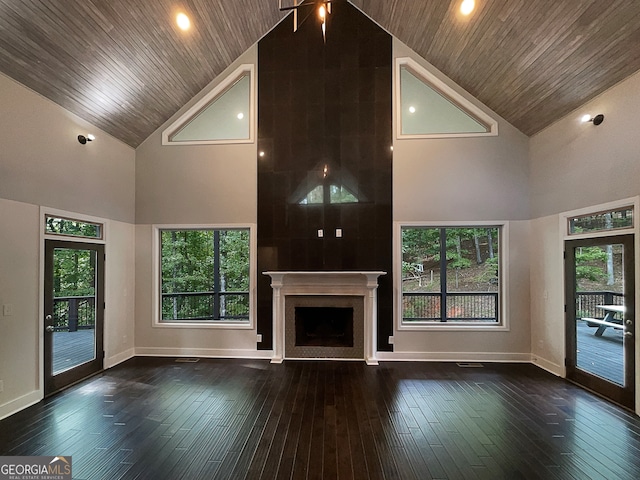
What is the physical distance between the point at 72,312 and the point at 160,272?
1477 mm

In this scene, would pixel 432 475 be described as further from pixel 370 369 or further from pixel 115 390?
pixel 115 390

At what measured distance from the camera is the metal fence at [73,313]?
4.10 metres

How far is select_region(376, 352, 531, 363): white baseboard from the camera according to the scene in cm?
517

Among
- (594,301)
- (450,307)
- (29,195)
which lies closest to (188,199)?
(29,195)

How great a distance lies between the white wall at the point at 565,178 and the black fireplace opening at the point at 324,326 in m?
3.03

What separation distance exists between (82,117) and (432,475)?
584 centimetres

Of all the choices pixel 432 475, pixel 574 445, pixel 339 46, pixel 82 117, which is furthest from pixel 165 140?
pixel 574 445

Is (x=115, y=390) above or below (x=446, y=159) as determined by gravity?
below

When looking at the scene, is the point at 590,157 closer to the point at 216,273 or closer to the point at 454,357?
the point at 454,357

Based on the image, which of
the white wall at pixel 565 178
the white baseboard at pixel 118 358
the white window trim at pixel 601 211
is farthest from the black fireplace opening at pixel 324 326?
the white window trim at pixel 601 211

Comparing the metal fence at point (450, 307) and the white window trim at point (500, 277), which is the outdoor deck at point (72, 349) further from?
the metal fence at point (450, 307)

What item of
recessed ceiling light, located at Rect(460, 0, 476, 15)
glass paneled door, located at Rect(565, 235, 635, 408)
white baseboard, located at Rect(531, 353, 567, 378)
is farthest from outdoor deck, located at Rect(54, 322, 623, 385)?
recessed ceiling light, located at Rect(460, 0, 476, 15)

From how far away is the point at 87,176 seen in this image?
457 centimetres

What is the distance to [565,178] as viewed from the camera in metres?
4.49
